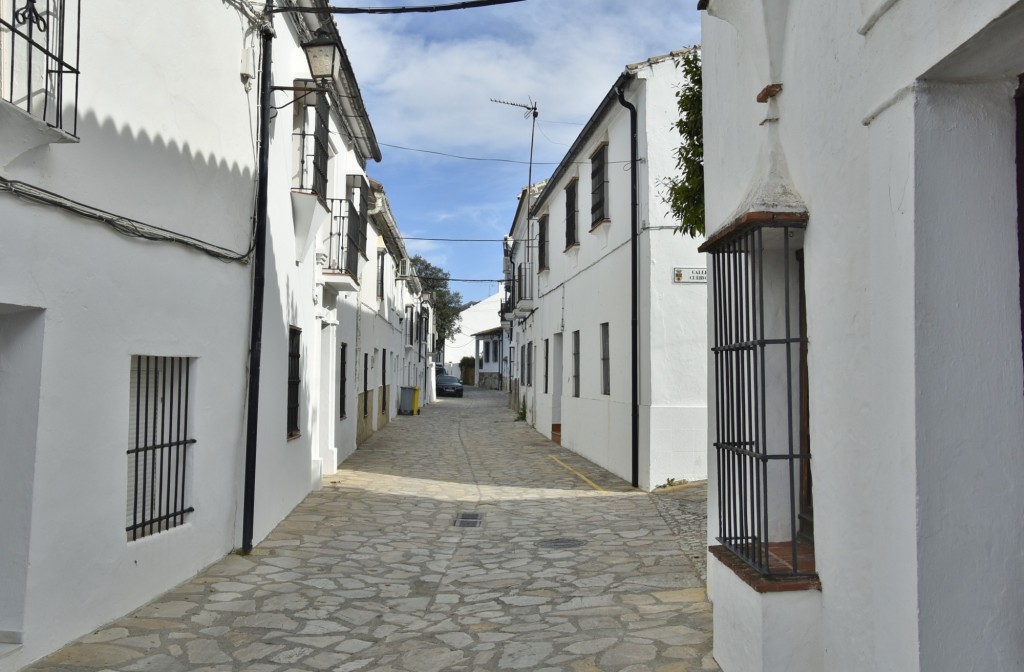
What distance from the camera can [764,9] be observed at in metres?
3.94

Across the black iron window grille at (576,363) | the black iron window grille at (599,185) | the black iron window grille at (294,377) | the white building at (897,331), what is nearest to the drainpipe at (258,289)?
the black iron window grille at (294,377)

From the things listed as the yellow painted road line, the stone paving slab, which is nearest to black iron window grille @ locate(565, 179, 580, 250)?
the yellow painted road line

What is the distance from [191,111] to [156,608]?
3506mm

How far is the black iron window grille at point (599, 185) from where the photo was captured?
1220 cm

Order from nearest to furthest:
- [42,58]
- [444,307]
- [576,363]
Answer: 1. [42,58]
2. [576,363]
3. [444,307]

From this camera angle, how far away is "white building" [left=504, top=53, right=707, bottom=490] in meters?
9.91

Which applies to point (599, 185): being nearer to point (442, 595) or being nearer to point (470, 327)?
point (442, 595)

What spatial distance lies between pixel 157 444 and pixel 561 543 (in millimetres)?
3597

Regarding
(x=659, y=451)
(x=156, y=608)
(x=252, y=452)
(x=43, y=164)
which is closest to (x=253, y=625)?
(x=156, y=608)

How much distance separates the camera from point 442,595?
5.68m

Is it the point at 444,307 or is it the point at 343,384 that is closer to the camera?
the point at 343,384

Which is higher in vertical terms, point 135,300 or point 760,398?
point 135,300

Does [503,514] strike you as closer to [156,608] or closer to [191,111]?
[156,608]

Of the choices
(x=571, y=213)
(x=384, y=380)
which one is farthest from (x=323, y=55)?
(x=384, y=380)
